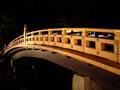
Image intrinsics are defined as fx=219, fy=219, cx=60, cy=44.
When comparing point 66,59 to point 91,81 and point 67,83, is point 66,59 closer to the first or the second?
point 91,81

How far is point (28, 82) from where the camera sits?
827 inches

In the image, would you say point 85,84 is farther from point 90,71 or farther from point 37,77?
point 37,77

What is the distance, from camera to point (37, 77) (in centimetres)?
1986

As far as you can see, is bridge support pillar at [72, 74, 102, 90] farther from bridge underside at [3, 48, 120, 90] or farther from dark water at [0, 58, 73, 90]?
dark water at [0, 58, 73, 90]

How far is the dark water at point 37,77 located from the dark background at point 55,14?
587 centimetres

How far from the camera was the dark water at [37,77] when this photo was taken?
1757 cm

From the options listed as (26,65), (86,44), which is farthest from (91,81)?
(26,65)

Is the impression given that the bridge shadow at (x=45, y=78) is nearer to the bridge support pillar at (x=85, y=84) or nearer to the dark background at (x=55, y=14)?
the dark background at (x=55, y=14)

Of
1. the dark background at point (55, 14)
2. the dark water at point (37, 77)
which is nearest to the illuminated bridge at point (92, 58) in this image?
the dark water at point (37, 77)

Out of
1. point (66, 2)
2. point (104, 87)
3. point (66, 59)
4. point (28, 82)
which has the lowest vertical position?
point (28, 82)

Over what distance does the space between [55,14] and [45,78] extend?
12186 millimetres

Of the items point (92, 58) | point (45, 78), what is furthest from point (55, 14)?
point (92, 58)

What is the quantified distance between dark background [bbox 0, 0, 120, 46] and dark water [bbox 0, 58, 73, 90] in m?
5.87

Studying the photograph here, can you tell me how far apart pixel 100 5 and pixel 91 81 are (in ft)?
43.3
